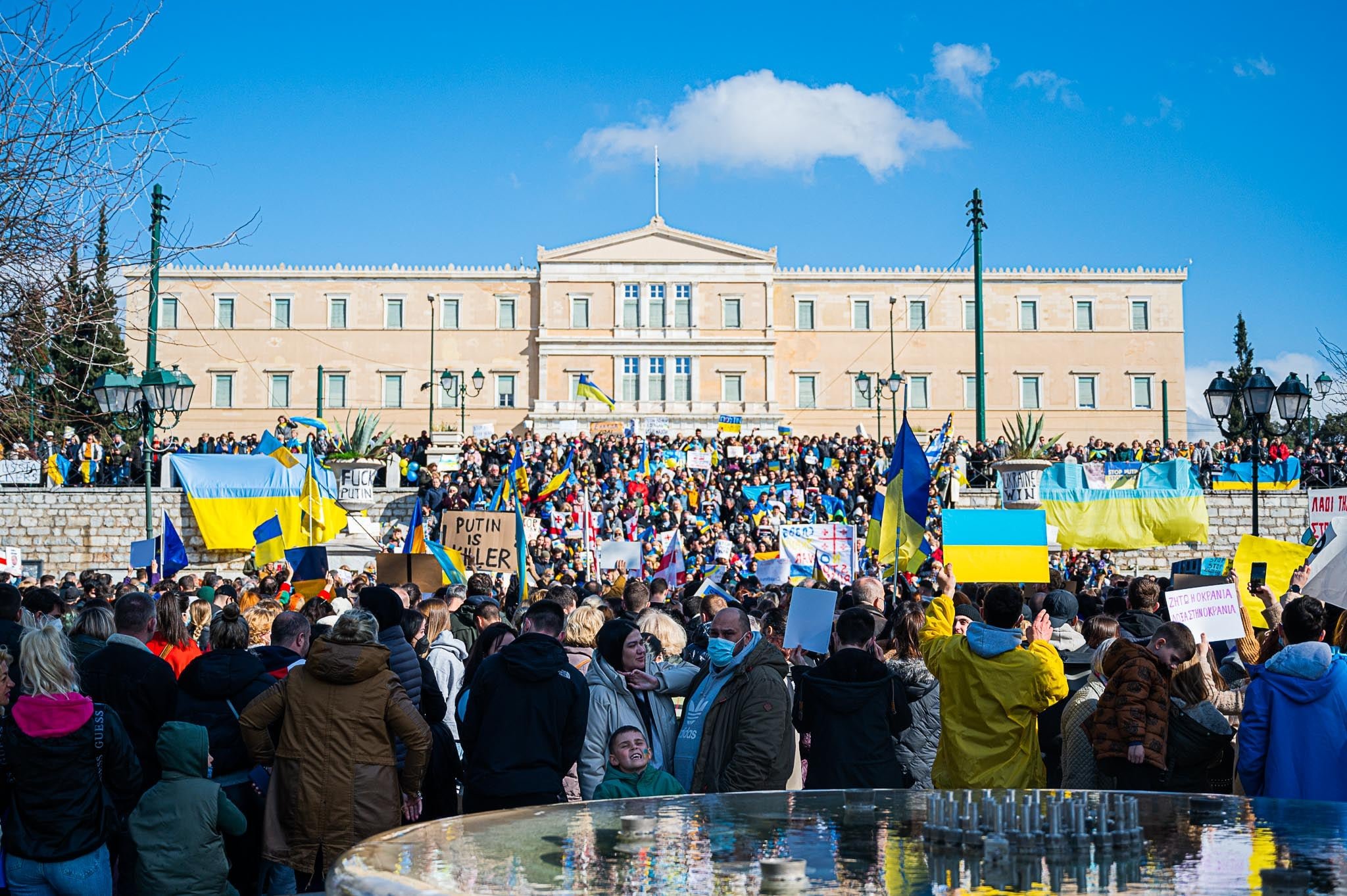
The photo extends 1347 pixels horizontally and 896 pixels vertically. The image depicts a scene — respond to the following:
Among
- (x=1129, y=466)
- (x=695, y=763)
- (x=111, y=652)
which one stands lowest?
(x=695, y=763)

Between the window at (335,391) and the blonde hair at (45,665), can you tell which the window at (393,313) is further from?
the blonde hair at (45,665)

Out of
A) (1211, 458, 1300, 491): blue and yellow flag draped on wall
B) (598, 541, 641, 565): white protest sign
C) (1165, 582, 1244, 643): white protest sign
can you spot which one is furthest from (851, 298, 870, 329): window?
(1165, 582, 1244, 643): white protest sign

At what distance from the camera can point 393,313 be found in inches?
2502

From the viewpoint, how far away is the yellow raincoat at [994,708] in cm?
600

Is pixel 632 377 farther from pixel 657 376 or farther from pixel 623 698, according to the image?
pixel 623 698

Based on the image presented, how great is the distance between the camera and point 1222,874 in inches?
127

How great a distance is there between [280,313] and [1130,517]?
5060cm

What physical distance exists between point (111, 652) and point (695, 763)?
260 cm

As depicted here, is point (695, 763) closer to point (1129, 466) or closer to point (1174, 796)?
point (1174, 796)

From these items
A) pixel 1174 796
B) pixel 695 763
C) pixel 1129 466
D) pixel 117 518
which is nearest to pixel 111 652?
pixel 695 763

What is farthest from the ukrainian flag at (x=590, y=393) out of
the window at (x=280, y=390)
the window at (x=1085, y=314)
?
the window at (x=1085, y=314)

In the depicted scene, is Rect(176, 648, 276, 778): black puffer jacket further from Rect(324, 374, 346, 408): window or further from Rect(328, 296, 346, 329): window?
Rect(328, 296, 346, 329): window

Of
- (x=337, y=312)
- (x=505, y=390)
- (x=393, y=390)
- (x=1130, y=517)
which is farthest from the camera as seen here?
(x=337, y=312)

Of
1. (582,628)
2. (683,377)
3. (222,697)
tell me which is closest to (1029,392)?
(683,377)
